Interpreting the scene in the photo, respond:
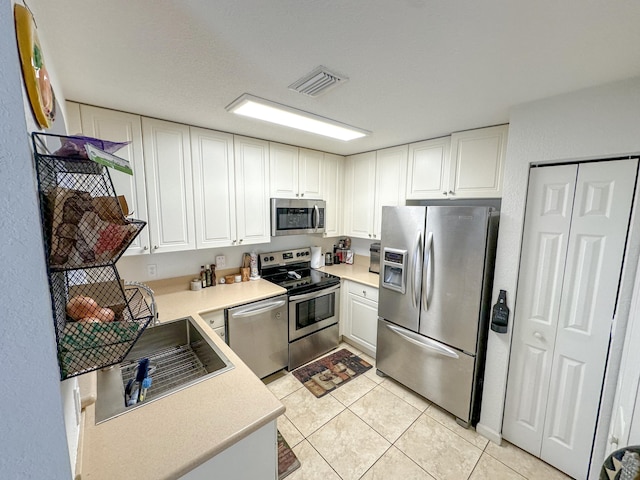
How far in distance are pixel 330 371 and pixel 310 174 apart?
2.12 metres

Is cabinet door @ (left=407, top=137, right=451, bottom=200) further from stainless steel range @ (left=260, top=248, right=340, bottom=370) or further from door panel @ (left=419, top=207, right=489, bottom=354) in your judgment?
stainless steel range @ (left=260, top=248, right=340, bottom=370)

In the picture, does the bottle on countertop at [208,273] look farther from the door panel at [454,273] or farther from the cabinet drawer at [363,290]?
the door panel at [454,273]

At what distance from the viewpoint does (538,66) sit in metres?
1.24

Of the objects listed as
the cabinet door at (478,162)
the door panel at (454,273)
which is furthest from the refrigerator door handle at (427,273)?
the cabinet door at (478,162)

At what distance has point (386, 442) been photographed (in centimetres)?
189

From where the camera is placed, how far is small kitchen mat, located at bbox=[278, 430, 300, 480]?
167cm

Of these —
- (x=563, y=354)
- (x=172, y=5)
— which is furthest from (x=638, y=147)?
(x=172, y=5)

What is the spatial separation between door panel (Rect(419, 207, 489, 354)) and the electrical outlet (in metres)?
2.30

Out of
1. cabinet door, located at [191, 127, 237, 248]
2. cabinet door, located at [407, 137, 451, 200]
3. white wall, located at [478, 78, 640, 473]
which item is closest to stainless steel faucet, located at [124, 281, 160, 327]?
cabinet door, located at [191, 127, 237, 248]

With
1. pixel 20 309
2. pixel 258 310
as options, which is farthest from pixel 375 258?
pixel 20 309

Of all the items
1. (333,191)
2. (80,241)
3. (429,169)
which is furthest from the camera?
(333,191)

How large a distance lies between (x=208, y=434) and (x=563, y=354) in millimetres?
2039

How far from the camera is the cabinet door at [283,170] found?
8.73 ft

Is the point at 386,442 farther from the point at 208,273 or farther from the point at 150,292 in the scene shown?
the point at 208,273
